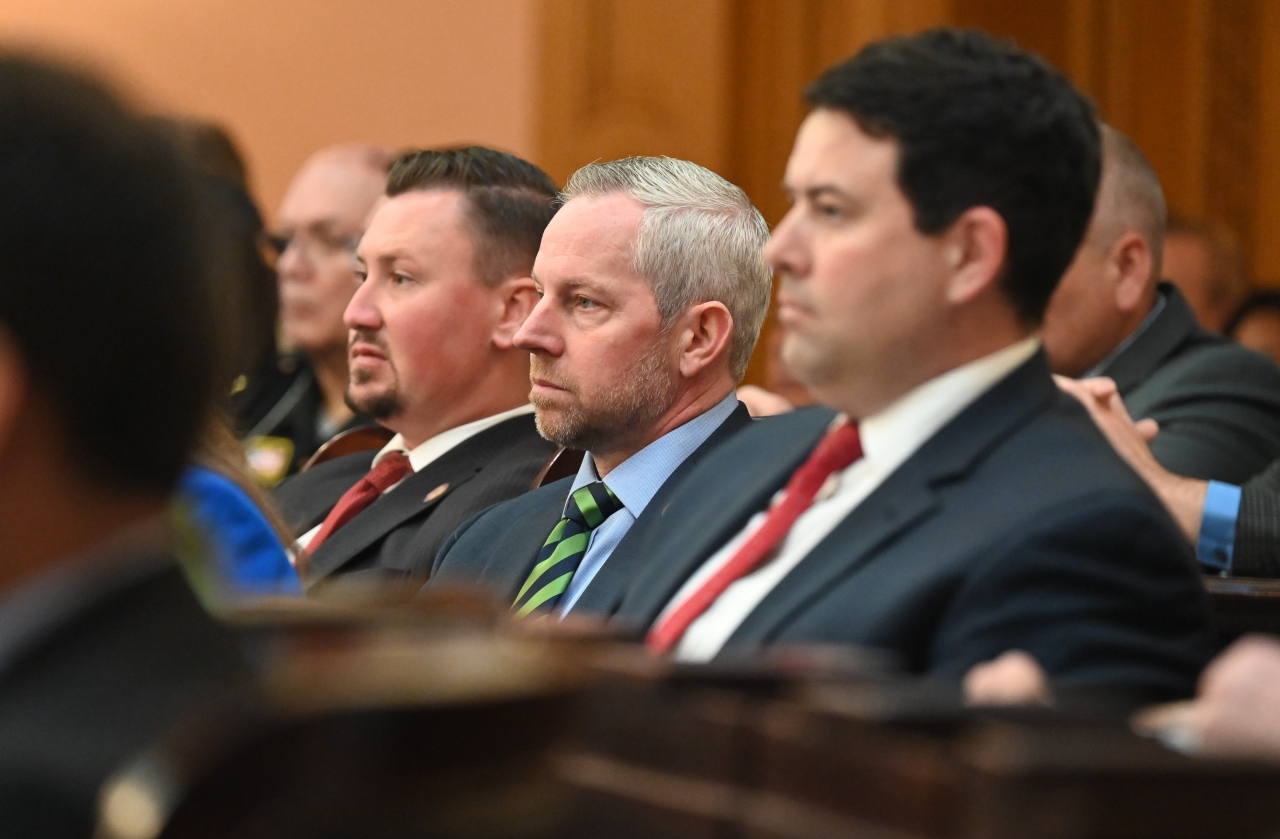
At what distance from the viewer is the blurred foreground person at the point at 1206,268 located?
457 cm

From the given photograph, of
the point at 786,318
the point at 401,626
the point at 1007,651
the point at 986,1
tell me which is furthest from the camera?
the point at 986,1

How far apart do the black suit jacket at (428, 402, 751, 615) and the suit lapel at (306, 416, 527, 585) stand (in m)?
0.22

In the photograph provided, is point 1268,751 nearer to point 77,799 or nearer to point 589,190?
point 77,799

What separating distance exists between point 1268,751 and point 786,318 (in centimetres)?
93

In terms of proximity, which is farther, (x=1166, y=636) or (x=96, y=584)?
(x=1166, y=636)

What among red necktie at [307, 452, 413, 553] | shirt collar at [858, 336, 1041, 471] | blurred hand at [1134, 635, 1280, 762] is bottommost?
red necktie at [307, 452, 413, 553]

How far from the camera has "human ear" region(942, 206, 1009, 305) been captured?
72.3 inches

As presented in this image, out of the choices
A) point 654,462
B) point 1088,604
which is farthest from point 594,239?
point 1088,604

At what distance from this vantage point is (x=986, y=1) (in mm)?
5035

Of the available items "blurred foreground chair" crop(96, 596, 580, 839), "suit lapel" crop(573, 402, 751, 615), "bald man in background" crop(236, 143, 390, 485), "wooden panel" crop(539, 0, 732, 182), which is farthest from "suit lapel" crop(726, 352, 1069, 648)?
"wooden panel" crop(539, 0, 732, 182)

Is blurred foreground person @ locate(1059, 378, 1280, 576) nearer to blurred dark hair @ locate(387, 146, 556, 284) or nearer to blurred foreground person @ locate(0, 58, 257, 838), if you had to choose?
blurred dark hair @ locate(387, 146, 556, 284)

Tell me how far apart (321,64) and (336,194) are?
1.84 metres

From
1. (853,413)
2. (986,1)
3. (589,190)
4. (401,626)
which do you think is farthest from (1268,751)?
(986,1)

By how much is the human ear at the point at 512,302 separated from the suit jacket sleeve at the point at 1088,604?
1.94 meters
